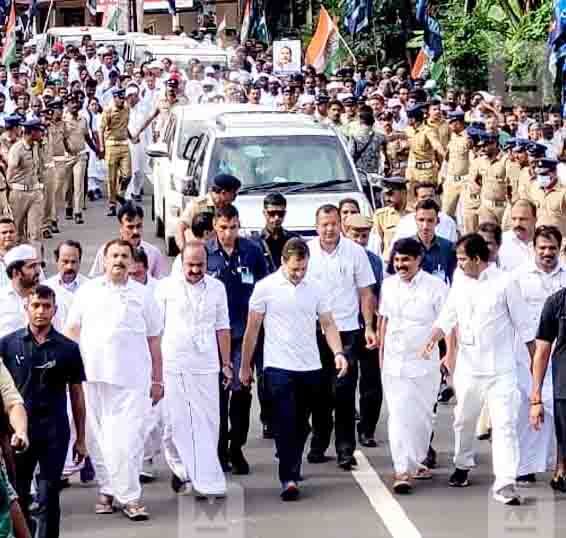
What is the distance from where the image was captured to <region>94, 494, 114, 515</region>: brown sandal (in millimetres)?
10781

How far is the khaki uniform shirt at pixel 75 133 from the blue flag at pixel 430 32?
839cm

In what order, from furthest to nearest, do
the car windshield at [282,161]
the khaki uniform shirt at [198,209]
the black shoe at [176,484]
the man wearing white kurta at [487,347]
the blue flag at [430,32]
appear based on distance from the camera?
the blue flag at [430,32] → the car windshield at [282,161] → the khaki uniform shirt at [198,209] → the black shoe at [176,484] → the man wearing white kurta at [487,347]

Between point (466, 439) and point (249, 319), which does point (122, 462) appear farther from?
point (466, 439)

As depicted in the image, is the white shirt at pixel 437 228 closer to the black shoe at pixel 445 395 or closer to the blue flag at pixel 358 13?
the black shoe at pixel 445 395

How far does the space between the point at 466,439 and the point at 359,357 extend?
160cm

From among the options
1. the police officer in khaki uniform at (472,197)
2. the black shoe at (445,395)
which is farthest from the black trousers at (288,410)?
the police officer in khaki uniform at (472,197)

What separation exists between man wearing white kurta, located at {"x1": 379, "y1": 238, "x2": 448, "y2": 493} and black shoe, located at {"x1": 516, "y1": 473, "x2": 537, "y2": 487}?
0.65 m

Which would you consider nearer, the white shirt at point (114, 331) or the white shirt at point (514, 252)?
the white shirt at point (114, 331)

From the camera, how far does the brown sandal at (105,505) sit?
1078 centimetres

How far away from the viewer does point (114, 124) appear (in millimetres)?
25422

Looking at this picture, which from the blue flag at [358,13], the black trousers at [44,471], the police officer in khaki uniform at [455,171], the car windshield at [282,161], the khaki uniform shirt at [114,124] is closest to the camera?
the black trousers at [44,471]

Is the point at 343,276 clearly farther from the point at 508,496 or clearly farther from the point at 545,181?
the point at 545,181

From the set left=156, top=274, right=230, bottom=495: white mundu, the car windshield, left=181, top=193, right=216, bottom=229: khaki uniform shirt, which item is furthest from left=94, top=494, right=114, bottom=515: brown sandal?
the car windshield

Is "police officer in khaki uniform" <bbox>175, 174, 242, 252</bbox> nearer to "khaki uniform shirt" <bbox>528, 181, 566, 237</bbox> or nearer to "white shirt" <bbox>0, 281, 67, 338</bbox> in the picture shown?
"white shirt" <bbox>0, 281, 67, 338</bbox>
